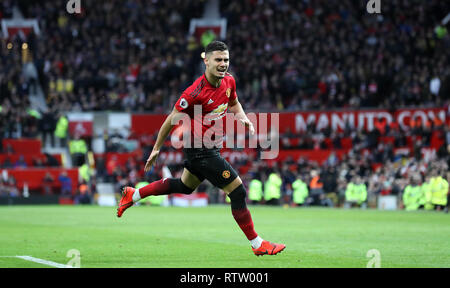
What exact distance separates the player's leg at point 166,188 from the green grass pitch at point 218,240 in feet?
2.46

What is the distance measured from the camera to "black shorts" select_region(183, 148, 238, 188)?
1038cm

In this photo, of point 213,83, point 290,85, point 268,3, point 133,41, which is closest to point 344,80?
point 290,85

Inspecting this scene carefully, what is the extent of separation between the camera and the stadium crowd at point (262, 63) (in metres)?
33.7

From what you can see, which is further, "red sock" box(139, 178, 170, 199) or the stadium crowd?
the stadium crowd

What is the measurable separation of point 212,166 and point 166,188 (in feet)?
3.79

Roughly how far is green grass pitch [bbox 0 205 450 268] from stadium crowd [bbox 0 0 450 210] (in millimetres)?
11207

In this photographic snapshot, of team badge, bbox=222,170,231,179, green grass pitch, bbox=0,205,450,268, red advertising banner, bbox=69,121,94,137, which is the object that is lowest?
green grass pitch, bbox=0,205,450,268

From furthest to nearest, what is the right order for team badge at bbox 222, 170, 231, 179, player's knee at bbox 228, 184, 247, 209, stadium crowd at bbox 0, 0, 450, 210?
1. stadium crowd at bbox 0, 0, 450, 210
2. player's knee at bbox 228, 184, 247, 209
3. team badge at bbox 222, 170, 231, 179

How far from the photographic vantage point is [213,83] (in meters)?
10.4

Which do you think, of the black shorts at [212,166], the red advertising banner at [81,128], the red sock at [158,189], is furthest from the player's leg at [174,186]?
the red advertising banner at [81,128]

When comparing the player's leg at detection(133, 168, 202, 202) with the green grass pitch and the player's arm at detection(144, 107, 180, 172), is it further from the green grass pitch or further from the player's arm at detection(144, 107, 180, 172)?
the green grass pitch

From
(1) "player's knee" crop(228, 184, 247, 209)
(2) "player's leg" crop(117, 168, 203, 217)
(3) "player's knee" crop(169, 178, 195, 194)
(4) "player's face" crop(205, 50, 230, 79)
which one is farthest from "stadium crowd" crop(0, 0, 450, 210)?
(4) "player's face" crop(205, 50, 230, 79)
